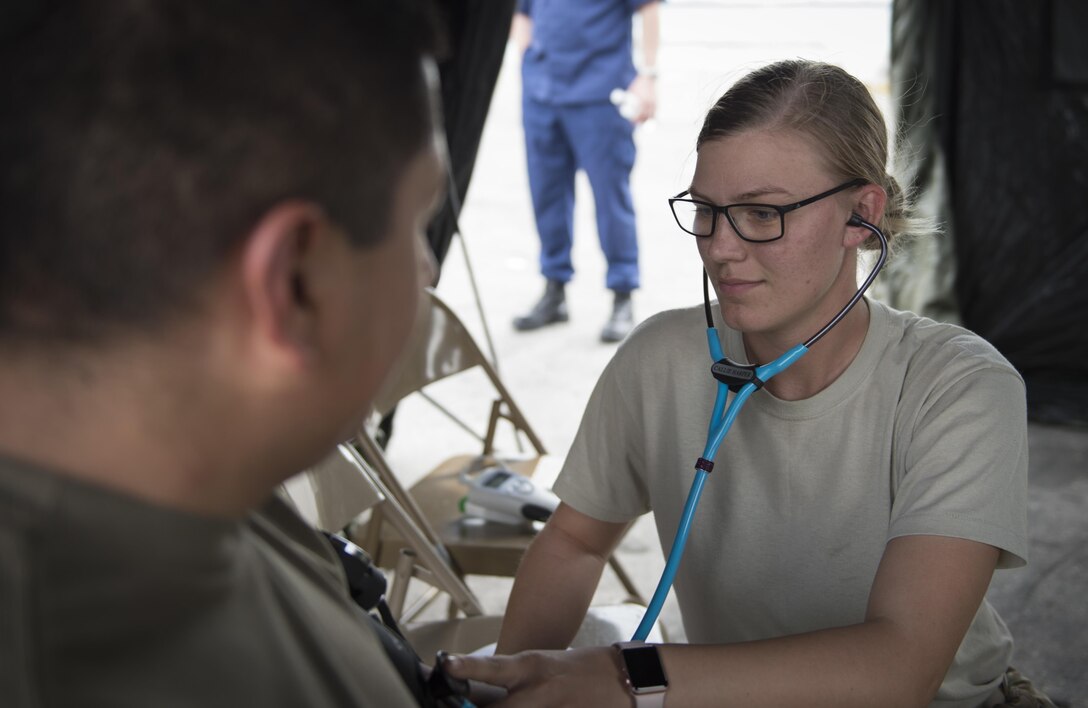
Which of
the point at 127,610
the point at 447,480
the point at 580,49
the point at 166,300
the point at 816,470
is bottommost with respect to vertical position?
the point at 447,480

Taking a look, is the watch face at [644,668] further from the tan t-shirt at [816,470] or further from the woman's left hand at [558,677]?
the tan t-shirt at [816,470]

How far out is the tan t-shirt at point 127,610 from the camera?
49cm

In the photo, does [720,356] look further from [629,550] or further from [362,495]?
[629,550]

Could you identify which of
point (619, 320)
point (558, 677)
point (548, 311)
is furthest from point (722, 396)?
point (548, 311)

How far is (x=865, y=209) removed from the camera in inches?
54.9

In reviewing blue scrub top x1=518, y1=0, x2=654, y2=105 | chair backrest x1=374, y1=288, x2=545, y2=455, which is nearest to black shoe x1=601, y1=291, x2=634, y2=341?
blue scrub top x1=518, y1=0, x2=654, y2=105

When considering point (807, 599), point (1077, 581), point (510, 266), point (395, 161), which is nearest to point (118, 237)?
point (395, 161)

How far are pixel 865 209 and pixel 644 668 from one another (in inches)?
25.5

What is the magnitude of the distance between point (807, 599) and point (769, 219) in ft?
1.60

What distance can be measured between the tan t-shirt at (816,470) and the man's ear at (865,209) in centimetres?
13

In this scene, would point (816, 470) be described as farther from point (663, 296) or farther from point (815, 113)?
point (663, 296)

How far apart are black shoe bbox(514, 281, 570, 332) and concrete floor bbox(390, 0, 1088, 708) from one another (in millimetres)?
54

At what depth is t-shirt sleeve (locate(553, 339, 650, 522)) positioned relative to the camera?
4.90 ft

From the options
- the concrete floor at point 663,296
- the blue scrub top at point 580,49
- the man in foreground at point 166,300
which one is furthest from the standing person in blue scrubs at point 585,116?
the man in foreground at point 166,300
